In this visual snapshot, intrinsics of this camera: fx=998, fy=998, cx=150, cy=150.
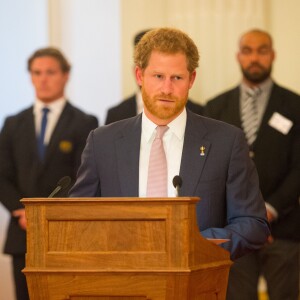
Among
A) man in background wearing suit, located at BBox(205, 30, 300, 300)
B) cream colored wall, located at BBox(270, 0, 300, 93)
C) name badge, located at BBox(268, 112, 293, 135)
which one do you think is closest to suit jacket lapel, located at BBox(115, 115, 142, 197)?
man in background wearing suit, located at BBox(205, 30, 300, 300)

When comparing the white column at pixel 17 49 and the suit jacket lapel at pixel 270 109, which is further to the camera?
Answer: the white column at pixel 17 49

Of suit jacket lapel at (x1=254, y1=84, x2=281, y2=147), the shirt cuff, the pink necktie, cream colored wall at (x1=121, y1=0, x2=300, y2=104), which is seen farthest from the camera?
cream colored wall at (x1=121, y1=0, x2=300, y2=104)

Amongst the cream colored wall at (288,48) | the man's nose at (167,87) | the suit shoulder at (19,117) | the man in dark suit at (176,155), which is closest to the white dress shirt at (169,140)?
the man in dark suit at (176,155)

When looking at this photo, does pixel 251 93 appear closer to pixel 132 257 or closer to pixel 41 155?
pixel 41 155

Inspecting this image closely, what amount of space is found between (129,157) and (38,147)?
265cm

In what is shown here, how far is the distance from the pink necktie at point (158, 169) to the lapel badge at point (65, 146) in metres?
2.54

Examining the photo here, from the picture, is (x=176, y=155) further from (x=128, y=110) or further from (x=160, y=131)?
(x=128, y=110)

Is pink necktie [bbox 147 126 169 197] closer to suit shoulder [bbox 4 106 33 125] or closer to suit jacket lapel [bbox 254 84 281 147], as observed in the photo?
suit jacket lapel [bbox 254 84 281 147]

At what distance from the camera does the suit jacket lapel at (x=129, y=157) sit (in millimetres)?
4211

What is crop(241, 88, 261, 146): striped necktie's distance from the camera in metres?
6.55

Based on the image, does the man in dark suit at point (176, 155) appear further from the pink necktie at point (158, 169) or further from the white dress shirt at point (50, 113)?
the white dress shirt at point (50, 113)

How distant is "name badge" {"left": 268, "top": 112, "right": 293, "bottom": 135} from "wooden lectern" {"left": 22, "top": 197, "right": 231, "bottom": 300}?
3093 mm

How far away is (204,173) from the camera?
4211mm

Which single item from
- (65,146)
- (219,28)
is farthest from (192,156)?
(219,28)
